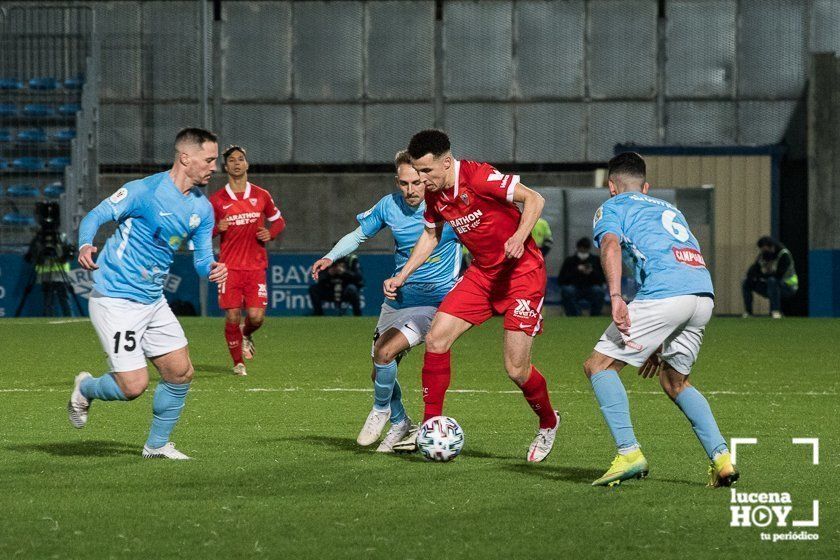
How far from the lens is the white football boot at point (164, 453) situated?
793cm

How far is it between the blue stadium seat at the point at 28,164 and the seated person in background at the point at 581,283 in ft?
36.4

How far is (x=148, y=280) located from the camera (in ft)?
25.8

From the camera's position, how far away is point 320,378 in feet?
42.9

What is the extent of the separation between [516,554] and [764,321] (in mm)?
18878

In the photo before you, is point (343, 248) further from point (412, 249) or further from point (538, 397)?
point (538, 397)

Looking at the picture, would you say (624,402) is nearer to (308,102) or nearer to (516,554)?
(516,554)

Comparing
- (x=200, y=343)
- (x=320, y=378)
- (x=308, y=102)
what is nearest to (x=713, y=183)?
(x=308, y=102)

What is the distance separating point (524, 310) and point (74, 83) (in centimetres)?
2295

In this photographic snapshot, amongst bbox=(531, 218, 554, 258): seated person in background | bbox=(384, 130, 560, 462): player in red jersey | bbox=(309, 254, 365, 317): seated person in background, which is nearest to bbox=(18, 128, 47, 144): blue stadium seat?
bbox=(309, 254, 365, 317): seated person in background

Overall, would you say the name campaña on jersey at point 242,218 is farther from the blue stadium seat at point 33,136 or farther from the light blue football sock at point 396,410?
the blue stadium seat at point 33,136

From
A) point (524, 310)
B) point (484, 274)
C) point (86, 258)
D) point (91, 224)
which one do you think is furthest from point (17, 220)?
point (524, 310)

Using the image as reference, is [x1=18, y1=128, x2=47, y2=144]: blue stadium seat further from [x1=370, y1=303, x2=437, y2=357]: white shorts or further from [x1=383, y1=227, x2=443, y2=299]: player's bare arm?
[x1=383, y1=227, x2=443, y2=299]: player's bare arm

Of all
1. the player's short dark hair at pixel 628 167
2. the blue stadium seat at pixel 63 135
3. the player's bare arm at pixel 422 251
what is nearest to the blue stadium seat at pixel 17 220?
the blue stadium seat at pixel 63 135

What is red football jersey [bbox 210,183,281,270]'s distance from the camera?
48.2ft
